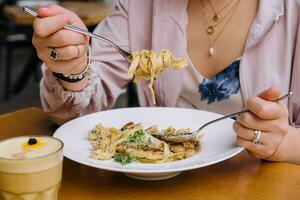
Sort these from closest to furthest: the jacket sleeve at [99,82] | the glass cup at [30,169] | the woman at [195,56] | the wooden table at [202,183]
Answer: the glass cup at [30,169], the wooden table at [202,183], the woman at [195,56], the jacket sleeve at [99,82]

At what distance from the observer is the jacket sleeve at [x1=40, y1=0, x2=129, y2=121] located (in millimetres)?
1312

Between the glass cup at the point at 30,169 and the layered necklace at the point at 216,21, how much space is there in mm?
777

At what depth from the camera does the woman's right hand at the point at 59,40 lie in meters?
1.03

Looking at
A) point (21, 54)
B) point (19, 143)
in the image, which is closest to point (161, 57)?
point (19, 143)

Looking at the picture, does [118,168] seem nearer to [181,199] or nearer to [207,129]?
[181,199]

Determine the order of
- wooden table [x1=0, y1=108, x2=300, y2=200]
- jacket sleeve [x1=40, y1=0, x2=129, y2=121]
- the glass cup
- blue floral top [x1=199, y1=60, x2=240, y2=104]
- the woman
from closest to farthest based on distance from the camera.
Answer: the glass cup, wooden table [x1=0, y1=108, x2=300, y2=200], the woman, jacket sleeve [x1=40, y1=0, x2=129, y2=121], blue floral top [x1=199, y1=60, x2=240, y2=104]

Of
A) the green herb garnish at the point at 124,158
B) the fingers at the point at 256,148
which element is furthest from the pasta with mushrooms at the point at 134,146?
the fingers at the point at 256,148

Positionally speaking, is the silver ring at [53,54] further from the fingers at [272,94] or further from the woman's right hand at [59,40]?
the fingers at [272,94]

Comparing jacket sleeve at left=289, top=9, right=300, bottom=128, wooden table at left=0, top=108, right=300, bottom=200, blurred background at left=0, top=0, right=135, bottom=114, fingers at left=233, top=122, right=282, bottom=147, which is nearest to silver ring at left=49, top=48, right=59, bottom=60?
wooden table at left=0, top=108, right=300, bottom=200

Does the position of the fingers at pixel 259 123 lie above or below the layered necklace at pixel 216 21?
below

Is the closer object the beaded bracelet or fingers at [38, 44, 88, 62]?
fingers at [38, 44, 88, 62]

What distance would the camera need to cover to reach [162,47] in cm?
154

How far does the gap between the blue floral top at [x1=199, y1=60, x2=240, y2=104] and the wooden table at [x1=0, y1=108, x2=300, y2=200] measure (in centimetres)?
35

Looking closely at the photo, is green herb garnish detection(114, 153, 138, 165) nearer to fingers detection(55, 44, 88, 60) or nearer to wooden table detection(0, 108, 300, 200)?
wooden table detection(0, 108, 300, 200)
